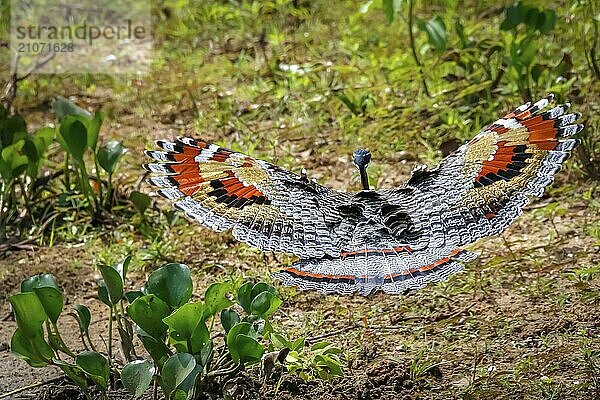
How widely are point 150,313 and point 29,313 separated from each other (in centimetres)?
33

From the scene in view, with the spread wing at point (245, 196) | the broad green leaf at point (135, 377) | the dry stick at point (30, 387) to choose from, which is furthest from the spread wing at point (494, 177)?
the dry stick at point (30, 387)

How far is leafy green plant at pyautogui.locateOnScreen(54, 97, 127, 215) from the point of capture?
13.1 ft

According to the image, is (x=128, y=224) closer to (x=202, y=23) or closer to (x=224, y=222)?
(x=224, y=222)

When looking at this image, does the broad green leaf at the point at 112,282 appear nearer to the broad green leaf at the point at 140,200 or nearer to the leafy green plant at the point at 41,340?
the leafy green plant at the point at 41,340

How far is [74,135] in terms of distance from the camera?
157 inches

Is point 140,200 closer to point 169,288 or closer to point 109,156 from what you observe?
point 109,156

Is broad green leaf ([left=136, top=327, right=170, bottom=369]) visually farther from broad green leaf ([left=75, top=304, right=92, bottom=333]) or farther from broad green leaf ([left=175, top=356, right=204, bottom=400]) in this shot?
broad green leaf ([left=75, top=304, right=92, bottom=333])

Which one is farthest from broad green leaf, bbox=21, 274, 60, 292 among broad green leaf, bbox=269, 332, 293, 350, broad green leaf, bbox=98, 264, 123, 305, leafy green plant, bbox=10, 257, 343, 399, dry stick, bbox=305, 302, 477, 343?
dry stick, bbox=305, 302, 477, 343

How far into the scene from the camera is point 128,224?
4.34 m

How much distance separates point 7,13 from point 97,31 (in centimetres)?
67

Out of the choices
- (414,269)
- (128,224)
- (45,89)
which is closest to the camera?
(414,269)

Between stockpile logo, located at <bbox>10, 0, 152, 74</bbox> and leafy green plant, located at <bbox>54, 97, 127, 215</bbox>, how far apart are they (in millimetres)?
1794

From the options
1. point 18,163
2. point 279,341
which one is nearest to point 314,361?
point 279,341

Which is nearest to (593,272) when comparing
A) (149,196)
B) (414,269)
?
(414,269)
